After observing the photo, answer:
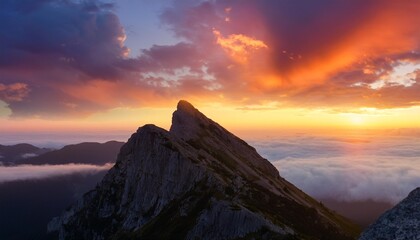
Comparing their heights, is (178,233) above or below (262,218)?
below

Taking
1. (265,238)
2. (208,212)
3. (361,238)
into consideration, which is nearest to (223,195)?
(208,212)

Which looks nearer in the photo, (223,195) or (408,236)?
(408,236)

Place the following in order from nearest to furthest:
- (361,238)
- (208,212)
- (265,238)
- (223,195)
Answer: (361,238) → (265,238) → (208,212) → (223,195)

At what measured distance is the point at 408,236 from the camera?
49125mm

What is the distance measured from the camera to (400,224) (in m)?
51.8

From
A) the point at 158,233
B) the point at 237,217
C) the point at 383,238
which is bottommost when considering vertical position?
the point at 158,233

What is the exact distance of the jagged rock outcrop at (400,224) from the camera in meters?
49.8

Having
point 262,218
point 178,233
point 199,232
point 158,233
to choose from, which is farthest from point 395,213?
point 158,233

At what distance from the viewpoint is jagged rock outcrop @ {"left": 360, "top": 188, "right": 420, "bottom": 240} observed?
4982 cm

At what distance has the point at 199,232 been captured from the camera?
170m

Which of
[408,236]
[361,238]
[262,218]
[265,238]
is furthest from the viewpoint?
[262,218]

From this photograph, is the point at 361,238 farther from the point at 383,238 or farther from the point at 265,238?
the point at 265,238

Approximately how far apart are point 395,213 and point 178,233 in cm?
13983

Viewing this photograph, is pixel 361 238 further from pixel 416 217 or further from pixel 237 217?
pixel 237 217
